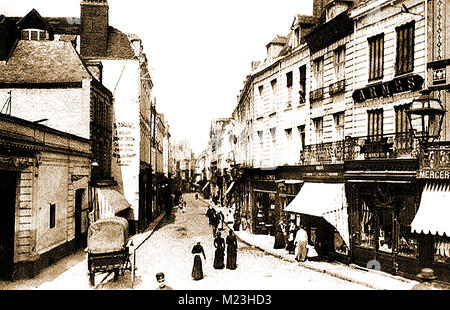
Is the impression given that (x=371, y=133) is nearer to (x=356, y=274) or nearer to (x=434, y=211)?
(x=434, y=211)

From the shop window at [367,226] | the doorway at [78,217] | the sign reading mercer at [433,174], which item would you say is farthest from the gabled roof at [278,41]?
the sign reading mercer at [433,174]

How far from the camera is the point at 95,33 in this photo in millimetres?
30609

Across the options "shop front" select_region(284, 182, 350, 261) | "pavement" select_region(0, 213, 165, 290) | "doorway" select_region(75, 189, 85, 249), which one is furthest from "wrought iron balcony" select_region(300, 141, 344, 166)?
"doorway" select_region(75, 189, 85, 249)

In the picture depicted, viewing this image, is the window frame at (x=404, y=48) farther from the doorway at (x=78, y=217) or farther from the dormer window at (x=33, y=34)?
the dormer window at (x=33, y=34)

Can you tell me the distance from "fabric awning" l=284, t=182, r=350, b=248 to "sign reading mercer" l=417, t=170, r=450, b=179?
4.54m

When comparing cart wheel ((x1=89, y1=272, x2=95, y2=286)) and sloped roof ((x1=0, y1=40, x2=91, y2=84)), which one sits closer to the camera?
cart wheel ((x1=89, y1=272, x2=95, y2=286))

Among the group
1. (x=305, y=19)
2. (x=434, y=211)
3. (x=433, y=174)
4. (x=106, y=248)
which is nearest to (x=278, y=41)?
(x=305, y=19)

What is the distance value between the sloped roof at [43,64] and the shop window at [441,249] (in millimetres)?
18655

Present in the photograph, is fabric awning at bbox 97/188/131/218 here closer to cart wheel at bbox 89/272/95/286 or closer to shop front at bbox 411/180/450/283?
cart wheel at bbox 89/272/95/286

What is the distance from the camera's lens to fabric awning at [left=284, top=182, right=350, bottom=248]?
1833 cm

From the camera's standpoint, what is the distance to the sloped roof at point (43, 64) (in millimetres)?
22953

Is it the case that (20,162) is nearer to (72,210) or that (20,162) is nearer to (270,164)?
(72,210)
